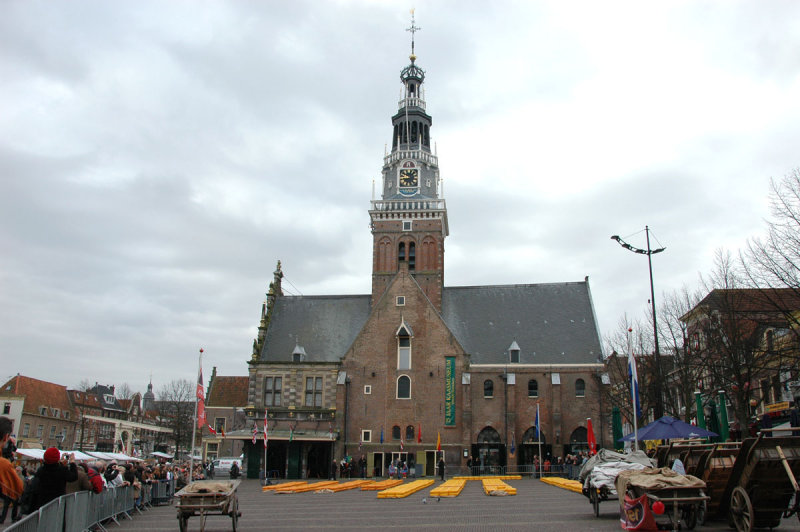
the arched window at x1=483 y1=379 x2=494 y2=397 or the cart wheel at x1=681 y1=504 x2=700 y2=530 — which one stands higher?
the arched window at x1=483 y1=379 x2=494 y2=397

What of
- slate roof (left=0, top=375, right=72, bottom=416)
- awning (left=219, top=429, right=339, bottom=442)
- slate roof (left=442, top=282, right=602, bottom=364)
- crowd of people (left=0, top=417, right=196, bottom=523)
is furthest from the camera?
slate roof (left=0, top=375, right=72, bottom=416)

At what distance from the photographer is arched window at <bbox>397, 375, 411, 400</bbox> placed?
5128cm

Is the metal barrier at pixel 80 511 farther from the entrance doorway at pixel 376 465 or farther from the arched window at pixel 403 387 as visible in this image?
the arched window at pixel 403 387

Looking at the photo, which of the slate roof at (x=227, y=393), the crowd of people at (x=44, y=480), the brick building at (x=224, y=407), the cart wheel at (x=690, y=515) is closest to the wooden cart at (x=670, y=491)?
the cart wheel at (x=690, y=515)

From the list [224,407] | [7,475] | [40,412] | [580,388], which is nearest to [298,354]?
[580,388]

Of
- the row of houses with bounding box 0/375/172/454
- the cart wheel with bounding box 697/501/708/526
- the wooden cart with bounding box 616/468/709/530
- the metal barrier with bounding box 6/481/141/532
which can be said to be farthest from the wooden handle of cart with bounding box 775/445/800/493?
the row of houses with bounding box 0/375/172/454

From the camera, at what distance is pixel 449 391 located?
166 feet

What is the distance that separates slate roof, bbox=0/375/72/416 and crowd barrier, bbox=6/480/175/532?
201 feet

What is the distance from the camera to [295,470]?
49.9 metres

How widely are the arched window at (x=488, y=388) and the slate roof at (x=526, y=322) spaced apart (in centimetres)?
183

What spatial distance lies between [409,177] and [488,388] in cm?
2069

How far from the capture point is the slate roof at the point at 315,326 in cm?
5534

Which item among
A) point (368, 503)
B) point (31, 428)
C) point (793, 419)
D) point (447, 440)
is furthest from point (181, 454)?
point (793, 419)

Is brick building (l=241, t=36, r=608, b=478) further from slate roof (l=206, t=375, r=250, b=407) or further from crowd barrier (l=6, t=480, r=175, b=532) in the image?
crowd barrier (l=6, t=480, r=175, b=532)
